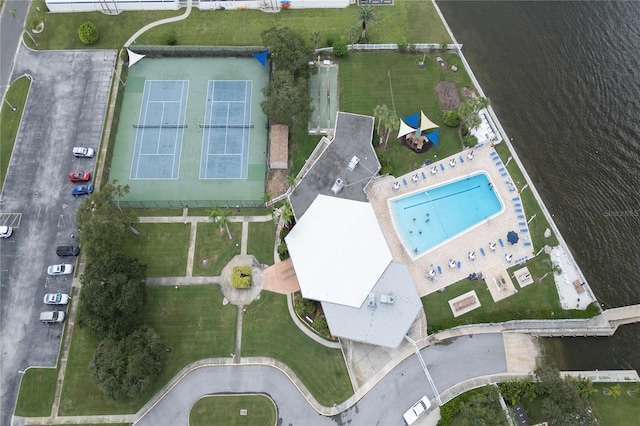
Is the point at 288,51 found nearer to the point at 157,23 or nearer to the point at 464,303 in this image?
the point at 157,23

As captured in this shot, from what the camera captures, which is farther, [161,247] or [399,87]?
[399,87]

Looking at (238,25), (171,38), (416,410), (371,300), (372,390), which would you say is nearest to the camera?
(416,410)

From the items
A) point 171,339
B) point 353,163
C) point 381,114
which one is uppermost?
point 381,114

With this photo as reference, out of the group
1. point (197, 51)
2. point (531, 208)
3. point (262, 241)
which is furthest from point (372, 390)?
→ point (197, 51)

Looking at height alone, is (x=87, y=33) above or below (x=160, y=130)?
above

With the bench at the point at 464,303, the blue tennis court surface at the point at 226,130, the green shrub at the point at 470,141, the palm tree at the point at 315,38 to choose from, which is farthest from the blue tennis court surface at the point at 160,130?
the bench at the point at 464,303

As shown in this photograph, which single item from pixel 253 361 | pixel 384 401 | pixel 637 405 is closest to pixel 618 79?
pixel 637 405
